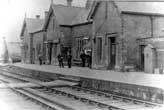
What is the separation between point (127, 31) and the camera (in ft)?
67.3

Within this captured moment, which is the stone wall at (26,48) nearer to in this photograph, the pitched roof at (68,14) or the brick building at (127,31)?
the pitched roof at (68,14)

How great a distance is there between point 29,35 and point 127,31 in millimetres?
26940

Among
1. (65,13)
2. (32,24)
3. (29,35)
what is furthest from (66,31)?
(32,24)

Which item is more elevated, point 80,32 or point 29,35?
point 29,35

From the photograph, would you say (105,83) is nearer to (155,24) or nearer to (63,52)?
(155,24)

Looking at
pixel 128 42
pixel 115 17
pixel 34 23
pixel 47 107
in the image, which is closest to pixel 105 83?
pixel 47 107

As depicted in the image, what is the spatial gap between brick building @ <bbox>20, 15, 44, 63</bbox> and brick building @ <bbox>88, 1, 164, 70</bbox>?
886 inches

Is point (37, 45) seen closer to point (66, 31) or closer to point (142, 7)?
point (66, 31)

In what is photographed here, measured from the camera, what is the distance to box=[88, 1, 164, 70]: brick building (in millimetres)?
20484

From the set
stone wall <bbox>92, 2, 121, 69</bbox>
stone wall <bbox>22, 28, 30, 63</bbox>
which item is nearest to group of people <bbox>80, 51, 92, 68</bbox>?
stone wall <bbox>92, 2, 121, 69</bbox>

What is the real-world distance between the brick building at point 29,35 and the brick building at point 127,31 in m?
22.5

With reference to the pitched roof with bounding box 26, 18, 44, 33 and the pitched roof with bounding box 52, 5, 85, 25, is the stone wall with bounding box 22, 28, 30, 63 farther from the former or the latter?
the pitched roof with bounding box 52, 5, 85, 25

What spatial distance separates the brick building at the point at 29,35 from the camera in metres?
44.2

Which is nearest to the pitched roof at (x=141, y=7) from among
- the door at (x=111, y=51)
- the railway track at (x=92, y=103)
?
the door at (x=111, y=51)
